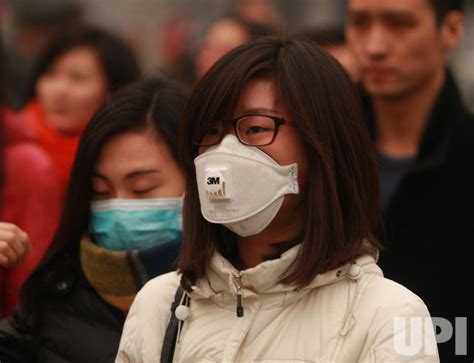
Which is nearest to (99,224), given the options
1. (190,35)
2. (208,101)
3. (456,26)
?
(208,101)

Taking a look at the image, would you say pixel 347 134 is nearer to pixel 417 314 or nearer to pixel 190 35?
pixel 417 314

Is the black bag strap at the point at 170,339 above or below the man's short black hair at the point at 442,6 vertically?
below

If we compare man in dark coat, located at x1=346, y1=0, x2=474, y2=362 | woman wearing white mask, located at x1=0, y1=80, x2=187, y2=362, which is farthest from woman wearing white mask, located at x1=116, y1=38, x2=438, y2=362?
man in dark coat, located at x1=346, y1=0, x2=474, y2=362

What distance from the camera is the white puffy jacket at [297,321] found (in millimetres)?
3254

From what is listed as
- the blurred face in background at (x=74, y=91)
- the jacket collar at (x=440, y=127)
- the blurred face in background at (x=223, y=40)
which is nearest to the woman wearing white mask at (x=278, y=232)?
the jacket collar at (x=440, y=127)

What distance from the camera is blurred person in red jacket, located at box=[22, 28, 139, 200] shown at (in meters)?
6.71

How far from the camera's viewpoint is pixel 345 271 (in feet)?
11.2

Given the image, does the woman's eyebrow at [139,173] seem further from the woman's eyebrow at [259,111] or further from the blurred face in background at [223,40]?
the blurred face in background at [223,40]

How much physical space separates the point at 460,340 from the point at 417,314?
4.45ft

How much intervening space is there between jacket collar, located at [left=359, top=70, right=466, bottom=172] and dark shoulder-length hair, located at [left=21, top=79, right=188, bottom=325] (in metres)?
1.12

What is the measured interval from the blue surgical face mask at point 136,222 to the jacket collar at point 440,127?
1.22 m

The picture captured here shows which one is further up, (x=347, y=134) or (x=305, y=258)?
(x=347, y=134)

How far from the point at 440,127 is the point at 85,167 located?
168cm

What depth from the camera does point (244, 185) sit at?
11.2 ft
